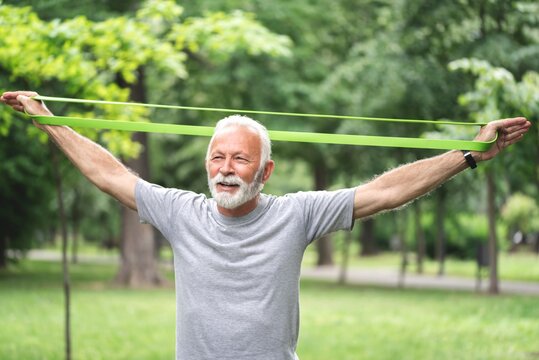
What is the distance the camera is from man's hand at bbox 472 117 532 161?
3.34 metres

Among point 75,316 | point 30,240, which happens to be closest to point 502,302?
point 75,316

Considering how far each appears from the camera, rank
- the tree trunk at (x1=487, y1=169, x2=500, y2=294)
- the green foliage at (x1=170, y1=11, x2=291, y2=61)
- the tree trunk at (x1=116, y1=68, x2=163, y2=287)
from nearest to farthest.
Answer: the green foliage at (x1=170, y1=11, x2=291, y2=61), the tree trunk at (x1=487, y1=169, x2=500, y2=294), the tree trunk at (x1=116, y1=68, x2=163, y2=287)

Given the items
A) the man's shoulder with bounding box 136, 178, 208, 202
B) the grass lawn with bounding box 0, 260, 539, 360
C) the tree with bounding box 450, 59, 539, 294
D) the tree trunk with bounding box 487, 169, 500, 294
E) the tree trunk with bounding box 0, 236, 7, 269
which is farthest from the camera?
the tree trunk with bounding box 0, 236, 7, 269

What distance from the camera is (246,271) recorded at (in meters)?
3.25

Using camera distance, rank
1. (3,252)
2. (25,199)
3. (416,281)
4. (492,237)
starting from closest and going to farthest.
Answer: (492,237) → (25,199) → (416,281) → (3,252)

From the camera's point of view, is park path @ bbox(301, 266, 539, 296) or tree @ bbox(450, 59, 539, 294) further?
park path @ bbox(301, 266, 539, 296)

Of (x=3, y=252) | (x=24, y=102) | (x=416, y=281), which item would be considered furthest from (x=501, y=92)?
(x=3, y=252)

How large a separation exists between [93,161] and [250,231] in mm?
694

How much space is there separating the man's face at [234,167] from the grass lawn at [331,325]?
22.9ft

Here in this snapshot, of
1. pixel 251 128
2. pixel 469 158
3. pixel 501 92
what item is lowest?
pixel 469 158

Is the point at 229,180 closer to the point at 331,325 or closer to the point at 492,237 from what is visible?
the point at 331,325

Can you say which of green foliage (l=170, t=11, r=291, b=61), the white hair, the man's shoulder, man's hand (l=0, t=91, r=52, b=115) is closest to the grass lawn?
green foliage (l=170, t=11, r=291, b=61)

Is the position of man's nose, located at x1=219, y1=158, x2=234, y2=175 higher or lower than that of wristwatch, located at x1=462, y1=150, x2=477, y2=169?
lower

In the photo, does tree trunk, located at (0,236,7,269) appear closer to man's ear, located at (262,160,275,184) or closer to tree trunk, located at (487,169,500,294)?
tree trunk, located at (487,169,500,294)
